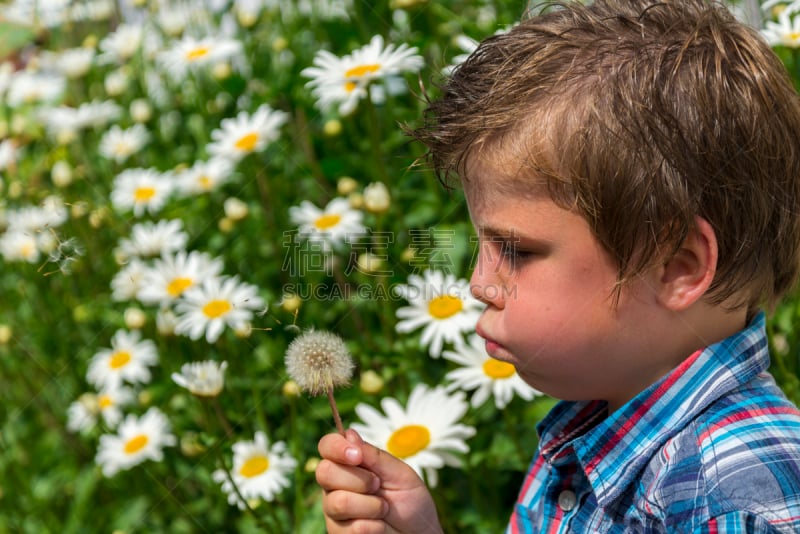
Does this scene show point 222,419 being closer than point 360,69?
Yes

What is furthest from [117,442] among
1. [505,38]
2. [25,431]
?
[505,38]

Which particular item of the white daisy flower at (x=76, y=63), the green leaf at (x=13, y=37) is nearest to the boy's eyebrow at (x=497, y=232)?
the white daisy flower at (x=76, y=63)

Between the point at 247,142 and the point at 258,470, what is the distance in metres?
0.71

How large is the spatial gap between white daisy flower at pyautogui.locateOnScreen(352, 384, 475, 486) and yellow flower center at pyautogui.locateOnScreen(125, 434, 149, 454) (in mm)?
464

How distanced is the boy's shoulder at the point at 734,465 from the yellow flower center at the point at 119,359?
1126 millimetres

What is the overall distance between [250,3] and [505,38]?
69.1 inches

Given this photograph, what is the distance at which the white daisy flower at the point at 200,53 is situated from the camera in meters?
2.00

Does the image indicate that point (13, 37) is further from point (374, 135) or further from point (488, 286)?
point (488, 286)

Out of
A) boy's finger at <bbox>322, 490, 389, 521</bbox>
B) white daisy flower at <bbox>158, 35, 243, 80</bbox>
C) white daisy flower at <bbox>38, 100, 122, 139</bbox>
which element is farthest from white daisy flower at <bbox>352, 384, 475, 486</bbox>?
white daisy flower at <bbox>38, 100, 122, 139</bbox>

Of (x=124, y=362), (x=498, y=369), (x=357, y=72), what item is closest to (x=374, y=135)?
(x=357, y=72)

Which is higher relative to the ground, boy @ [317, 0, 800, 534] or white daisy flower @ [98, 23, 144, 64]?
boy @ [317, 0, 800, 534]

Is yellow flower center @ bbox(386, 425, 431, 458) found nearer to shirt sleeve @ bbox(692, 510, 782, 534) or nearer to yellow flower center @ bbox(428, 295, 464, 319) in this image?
yellow flower center @ bbox(428, 295, 464, 319)

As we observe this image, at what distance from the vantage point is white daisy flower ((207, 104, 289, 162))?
5.70 feet

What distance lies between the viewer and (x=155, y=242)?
5.61ft
